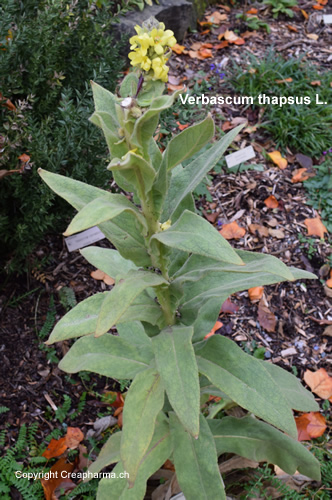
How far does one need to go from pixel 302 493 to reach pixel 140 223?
1.78 m

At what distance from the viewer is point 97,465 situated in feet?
6.74

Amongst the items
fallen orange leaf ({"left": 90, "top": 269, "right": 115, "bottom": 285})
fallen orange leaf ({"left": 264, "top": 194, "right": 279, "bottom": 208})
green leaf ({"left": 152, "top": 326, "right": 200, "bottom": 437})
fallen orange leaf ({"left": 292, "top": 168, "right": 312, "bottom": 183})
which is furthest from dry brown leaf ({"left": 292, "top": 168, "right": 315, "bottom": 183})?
green leaf ({"left": 152, "top": 326, "right": 200, "bottom": 437})

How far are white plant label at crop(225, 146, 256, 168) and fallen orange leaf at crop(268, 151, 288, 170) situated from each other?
398 mm

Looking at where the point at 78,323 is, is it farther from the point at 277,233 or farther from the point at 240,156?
the point at 240,156

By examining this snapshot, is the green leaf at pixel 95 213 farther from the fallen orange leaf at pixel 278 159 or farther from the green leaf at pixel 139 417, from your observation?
the fallen orange leaf at pixel 278 159

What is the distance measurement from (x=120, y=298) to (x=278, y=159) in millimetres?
3001

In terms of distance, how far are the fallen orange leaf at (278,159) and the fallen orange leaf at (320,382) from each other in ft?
6.06

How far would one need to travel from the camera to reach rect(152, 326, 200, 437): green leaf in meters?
1.35

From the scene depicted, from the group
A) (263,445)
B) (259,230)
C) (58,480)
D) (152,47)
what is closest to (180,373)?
(263,445)

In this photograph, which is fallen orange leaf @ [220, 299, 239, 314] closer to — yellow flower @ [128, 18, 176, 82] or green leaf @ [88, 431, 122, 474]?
green leaf @ [88, 431, 122, 474]

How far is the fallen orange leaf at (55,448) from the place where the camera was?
2.36 meters

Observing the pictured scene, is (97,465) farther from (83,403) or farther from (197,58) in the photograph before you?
(197,58)

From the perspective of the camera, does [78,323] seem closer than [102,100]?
No

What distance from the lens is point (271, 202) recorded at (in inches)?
146
